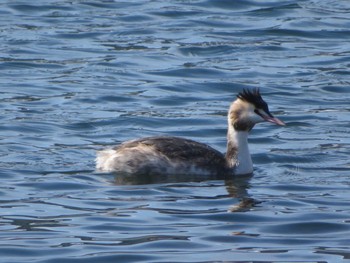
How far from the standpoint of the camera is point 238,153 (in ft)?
→ 45.6

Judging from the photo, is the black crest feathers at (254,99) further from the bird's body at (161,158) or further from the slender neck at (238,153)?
the bird's body at (161,158)

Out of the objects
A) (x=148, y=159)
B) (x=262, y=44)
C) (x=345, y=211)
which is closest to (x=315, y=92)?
(x=262, y=44)

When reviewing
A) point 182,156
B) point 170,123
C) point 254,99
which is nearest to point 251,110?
point 254,99

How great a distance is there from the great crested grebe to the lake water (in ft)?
0.69

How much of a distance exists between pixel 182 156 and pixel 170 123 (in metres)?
2.52

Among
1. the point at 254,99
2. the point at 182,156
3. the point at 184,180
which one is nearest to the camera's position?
the point at 184,180

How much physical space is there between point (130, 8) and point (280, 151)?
Answer: 8.82 metres

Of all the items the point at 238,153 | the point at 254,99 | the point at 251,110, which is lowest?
the point at 238,153

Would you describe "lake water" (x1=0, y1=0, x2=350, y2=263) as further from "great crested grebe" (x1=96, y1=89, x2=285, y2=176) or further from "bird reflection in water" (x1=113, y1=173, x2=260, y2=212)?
"great crested grebe" (x1=96, y1=89, x2=285, y2=176)

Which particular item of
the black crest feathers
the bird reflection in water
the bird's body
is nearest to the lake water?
the bird reflection in water

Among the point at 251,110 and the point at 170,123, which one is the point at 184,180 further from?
the point at 170,123

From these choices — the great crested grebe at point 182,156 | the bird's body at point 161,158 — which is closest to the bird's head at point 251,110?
the great crested grebe at point 182,156

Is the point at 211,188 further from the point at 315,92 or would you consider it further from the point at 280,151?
the point at 315,92

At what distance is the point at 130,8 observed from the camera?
23094mm
